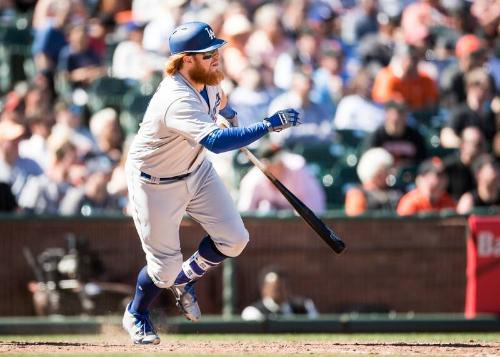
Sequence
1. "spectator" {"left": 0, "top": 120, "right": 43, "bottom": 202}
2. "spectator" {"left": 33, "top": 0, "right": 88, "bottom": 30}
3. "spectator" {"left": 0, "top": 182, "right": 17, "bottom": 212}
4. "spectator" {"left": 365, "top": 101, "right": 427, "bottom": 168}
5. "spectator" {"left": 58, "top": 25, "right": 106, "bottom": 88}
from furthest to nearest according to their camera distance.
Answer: "spectator" {"left": 33, "top": 0, "right": 88, "bottom": 30}, "spectator" {"left": 58, "top": 25, "right": 106, "bottom": 88}, "spectator" {"left": 365, "top": 101, "right": 427, "bottom": 168}, "spectator" {"left": 0, "top": 120, "right": 43, "bottom": 202}, "spectator" {"left": 0, "top": 182, "right": 17, "bottom": 212}

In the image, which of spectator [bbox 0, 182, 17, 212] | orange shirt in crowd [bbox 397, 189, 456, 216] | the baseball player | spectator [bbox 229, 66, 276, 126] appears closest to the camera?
the baseball player

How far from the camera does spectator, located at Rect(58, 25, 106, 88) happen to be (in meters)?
13.4

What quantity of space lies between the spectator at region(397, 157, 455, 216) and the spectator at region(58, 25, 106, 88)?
410 centimetres

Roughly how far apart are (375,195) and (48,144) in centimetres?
333

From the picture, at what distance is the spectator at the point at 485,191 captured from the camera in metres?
11.1

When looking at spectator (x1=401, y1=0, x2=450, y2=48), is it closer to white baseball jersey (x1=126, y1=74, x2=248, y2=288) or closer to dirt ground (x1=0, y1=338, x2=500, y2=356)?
dirt ground (x1=0, y1=338, x2=500, y2=356)

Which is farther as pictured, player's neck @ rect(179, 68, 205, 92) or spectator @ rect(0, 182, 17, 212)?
spectator @ rect(0, 182, 17, 212)

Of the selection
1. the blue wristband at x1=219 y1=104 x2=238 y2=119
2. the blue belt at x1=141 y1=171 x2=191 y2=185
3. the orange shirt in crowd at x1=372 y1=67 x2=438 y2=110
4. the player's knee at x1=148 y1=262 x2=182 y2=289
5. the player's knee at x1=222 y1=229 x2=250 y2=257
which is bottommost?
the player's knee at x1=148 y1=262 x2=182 y2=289

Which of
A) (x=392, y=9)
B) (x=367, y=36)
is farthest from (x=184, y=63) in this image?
(x=392, y=9)

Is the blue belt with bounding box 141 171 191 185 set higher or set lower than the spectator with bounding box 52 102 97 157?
lower

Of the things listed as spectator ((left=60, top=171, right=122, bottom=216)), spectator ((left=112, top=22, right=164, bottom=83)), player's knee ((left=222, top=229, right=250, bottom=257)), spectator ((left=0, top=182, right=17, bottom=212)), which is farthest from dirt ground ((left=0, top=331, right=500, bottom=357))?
spectator ((left=112, top=22, right=164, bottom=83))

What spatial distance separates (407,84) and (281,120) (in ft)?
20.5

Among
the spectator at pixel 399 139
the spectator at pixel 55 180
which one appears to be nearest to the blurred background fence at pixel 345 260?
the spectator at pixel 55 180

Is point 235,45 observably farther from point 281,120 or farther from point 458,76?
point 281,120
